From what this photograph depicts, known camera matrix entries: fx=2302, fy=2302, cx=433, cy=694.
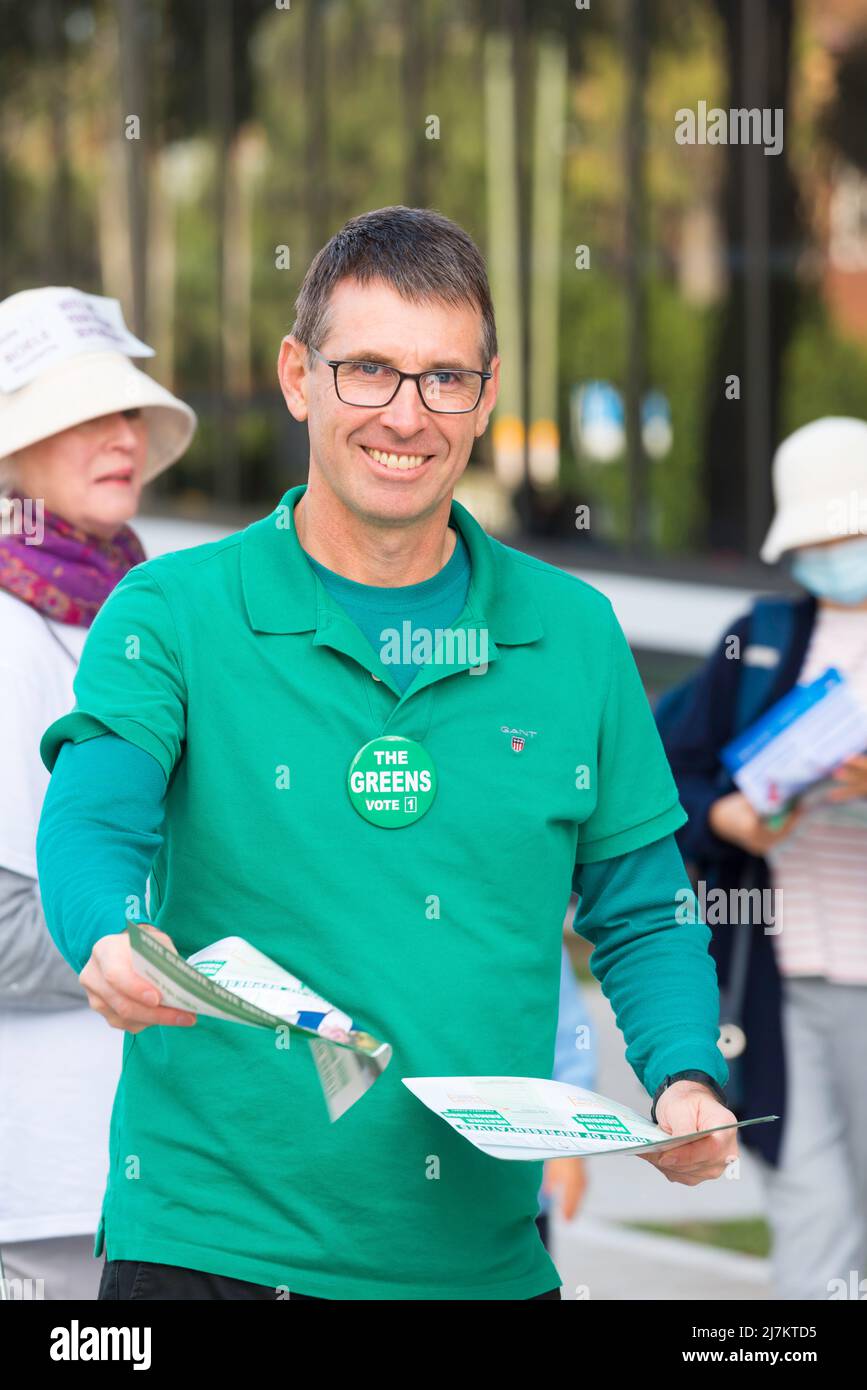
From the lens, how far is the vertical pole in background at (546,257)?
12.7m

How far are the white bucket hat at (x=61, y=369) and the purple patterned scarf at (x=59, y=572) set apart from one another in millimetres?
171

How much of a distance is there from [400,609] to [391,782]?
0.80 feet

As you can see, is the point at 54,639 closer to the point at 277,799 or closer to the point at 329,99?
the point at 277,799

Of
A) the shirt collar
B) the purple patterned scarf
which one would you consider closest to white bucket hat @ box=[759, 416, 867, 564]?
the purple patterned scarf

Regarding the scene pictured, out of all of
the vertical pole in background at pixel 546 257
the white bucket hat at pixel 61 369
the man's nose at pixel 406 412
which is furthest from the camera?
the vertical pole in background at pixel 546 257

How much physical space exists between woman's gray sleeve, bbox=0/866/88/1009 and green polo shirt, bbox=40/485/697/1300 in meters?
0.59

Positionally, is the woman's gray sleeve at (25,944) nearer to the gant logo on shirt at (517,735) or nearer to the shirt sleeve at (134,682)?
the shirt sleeve at (134,682)

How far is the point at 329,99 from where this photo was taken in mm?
14789

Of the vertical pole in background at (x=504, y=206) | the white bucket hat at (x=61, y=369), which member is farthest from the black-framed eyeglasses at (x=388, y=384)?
the vertical pole in background at (x=504, y=206)

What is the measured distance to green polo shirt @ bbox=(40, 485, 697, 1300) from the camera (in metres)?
2.55

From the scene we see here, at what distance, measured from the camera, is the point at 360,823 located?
A: 8.39 feet

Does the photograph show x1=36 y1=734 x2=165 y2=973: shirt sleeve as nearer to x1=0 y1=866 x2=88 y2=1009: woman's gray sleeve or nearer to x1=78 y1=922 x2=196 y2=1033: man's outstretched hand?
x1=78 y1=922 x2=196 y2=1033: man's outstretched hand

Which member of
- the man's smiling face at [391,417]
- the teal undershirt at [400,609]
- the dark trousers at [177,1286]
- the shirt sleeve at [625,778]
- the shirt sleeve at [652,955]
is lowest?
the dark trousers at [177,1286]
